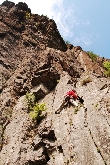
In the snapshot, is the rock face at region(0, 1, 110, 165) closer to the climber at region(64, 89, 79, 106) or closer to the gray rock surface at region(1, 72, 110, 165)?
the gray rock surface at region(1, 72, 110, 165)

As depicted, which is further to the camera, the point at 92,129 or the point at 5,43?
the point at 5,43

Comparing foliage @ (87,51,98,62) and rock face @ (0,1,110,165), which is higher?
foliage @ (87,51,98,62)

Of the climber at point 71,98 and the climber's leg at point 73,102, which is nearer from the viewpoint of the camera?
the climber's leg at point 73,102

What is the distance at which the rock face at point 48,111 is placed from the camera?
17359 mm

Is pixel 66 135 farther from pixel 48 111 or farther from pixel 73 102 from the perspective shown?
pixel 48 111

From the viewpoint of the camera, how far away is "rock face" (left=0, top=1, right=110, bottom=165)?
17359 millimetres

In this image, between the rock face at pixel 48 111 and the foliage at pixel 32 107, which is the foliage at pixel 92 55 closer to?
the rock face at pixel 48 111

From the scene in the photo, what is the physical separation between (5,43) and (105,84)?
834 inches

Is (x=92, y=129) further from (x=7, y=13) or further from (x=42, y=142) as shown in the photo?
(x=7, y=13)

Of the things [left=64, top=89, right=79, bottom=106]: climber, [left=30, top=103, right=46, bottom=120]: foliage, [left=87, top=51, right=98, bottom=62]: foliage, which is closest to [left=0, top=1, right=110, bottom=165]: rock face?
[left=30, top=103, right=46, bottom=120]: foliage

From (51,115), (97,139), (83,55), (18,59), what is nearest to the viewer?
(97,139)

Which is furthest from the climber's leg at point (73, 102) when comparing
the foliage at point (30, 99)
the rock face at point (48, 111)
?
the foliage at point (30, 99)

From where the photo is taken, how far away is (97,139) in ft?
55.8

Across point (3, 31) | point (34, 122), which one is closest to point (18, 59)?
point (3, 31)
